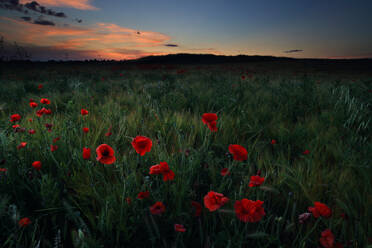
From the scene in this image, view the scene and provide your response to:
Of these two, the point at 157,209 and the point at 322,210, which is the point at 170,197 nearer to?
the point at 157,209

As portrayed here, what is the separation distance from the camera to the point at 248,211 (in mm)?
835

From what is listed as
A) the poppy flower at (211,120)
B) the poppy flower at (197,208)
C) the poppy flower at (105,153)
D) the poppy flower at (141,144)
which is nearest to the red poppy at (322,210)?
the poppy flower at (197,208)

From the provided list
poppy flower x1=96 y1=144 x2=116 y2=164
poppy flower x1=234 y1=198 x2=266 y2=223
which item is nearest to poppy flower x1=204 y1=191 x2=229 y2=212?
poppy flower x1=234 y1=198 x2=266 y2=223

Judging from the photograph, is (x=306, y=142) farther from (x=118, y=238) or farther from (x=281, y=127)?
(x=118, y=238)

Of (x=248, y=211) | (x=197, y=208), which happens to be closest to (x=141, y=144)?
(x=197, y=208)

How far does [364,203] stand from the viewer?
1.03 m

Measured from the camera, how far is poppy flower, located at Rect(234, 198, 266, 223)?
820 millimetres

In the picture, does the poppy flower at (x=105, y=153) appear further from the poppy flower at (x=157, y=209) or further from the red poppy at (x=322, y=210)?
the red poppy at (x=322, y=210)

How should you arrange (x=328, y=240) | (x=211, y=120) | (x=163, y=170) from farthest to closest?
(x=211, y=120) → (x=163, y=170) → (x=328, y=240)

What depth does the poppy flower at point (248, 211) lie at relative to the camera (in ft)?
2.69

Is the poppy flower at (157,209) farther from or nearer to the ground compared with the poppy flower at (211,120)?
nearer to the ground

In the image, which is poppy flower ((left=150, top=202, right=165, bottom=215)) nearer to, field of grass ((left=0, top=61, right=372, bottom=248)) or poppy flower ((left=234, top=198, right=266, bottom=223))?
field of grass ((left=0, top=61, right=372, bottom=248))

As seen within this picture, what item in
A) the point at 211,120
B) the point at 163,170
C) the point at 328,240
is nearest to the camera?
the point at 328,240

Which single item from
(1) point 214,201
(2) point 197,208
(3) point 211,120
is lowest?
(2) point 197,208
